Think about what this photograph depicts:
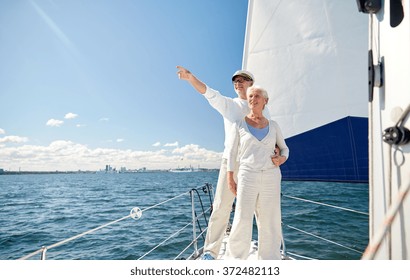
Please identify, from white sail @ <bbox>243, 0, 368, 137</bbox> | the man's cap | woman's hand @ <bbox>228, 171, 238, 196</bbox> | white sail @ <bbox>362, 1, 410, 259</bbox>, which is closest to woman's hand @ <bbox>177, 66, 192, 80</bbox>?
the man's cap

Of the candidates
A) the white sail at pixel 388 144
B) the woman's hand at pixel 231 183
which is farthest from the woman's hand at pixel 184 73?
the white sail at pixel 388 144

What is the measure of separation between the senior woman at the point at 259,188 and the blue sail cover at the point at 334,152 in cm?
134

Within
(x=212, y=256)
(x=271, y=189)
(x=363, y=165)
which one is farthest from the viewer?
(x=363, y=165)

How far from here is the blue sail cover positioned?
2.59 metres

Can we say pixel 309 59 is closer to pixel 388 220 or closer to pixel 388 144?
pixel 388 144

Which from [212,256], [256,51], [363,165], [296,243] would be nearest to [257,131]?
[212,256]

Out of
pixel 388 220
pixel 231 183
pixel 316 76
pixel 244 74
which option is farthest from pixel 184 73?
pixel 316 76

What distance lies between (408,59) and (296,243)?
516 centimetres

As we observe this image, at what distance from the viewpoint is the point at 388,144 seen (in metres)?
0.74

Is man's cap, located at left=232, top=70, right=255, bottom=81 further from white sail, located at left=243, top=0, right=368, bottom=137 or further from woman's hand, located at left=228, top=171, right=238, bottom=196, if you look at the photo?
white sail, located at left=243, top=0, right=368, bottom=137

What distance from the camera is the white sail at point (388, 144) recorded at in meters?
0.66

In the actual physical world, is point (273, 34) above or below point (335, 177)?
above

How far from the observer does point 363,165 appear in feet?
8.50
